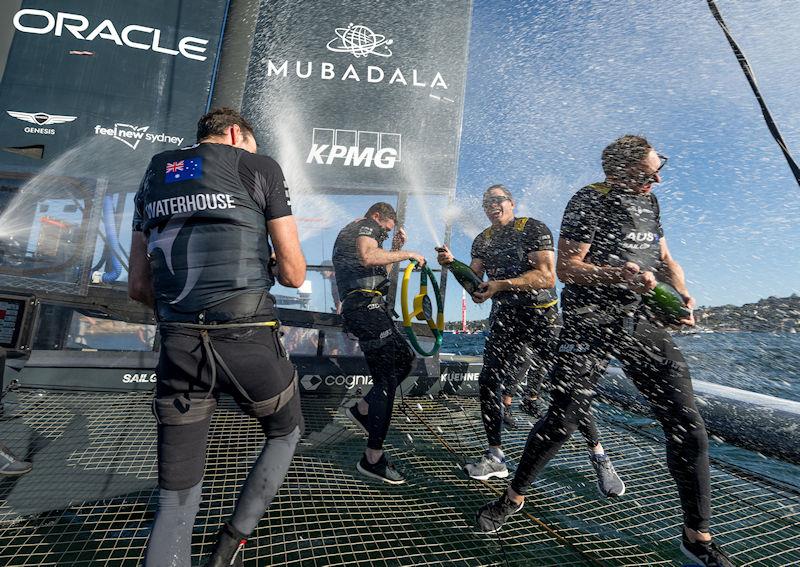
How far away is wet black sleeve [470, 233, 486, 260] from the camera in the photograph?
3.17m

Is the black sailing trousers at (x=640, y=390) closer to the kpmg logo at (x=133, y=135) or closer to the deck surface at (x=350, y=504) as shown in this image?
the deck surface at (x=350, y=504)

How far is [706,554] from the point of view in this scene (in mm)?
1527

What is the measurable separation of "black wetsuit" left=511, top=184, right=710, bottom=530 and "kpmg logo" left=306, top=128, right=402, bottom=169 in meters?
3.55

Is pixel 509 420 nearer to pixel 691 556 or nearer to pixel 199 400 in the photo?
pixel 691 556

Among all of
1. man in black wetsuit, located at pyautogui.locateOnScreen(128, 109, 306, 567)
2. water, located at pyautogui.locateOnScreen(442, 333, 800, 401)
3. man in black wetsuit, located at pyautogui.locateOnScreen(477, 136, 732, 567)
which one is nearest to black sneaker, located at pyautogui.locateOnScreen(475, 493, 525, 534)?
man in black wetsuit, located at pyautogui.locateOnScreen(477, 136, 732, 567)

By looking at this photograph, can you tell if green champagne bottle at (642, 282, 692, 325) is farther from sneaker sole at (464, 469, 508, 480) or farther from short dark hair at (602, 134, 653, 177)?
sneaker sole at (464, 469, 508, 480)

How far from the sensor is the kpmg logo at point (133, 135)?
14.6 ft

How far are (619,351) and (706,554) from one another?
2.62 feet

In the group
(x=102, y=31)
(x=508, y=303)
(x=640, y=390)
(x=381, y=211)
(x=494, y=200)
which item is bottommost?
(x=640, y=390)

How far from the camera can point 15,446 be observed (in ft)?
7.94

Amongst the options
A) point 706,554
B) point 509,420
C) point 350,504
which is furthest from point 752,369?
point 350,504

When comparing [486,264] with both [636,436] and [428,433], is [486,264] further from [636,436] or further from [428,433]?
[636,436]

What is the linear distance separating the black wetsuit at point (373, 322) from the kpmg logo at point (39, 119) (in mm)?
3775

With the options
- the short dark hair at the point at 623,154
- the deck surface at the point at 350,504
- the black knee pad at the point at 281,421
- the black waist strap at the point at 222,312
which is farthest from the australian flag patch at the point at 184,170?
the short dark hair at the point at 623,154
